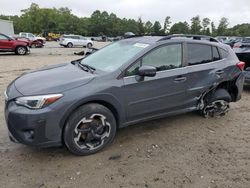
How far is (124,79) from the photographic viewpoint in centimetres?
364

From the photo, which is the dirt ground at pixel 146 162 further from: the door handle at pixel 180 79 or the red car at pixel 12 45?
the red car at pixel 12 45

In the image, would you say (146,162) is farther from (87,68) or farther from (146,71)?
(87,68)

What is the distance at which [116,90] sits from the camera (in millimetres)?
3551

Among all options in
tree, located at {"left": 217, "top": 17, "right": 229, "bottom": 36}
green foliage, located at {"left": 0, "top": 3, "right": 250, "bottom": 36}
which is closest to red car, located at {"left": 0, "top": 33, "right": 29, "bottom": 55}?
green foliage, located at {"left": 0, "top": 3, "right": 250, "bottom": 36}

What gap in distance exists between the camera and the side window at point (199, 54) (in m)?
4.37

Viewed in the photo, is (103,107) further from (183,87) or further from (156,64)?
(183,87)

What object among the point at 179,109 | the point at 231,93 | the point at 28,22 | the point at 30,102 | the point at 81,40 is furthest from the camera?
the point at 28,22

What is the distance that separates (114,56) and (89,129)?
1.34 metres

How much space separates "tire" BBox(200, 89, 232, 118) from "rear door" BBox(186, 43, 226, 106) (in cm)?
28

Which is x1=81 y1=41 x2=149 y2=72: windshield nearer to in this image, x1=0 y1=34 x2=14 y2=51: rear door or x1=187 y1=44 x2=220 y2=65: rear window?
x1=187 y1=44 x2=220 y2=65: rear window

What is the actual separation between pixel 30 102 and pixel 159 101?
6.28 feet

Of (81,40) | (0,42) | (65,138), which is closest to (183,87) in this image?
(65,138)

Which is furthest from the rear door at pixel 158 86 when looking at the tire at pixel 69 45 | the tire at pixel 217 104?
the tire at pixel 69 45

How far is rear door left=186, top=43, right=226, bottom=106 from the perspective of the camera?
432cm
